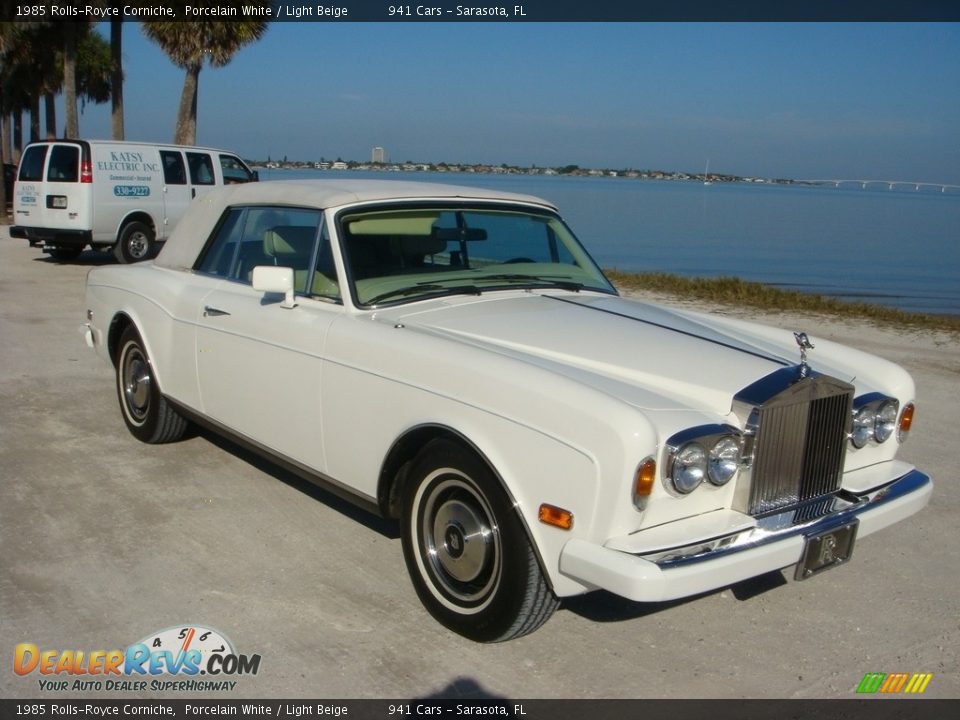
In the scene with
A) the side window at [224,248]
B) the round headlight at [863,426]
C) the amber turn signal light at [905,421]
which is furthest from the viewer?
the side window at [224,248]

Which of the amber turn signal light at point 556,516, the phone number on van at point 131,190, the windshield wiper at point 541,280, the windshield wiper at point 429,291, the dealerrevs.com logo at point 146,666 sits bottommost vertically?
the dealerrevs.com logo at point 146,666

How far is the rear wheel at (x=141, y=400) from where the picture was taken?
5543mm

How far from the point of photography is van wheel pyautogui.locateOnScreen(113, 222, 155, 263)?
15.0 metres

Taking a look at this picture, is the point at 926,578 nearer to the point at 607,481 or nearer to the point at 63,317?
the point at 607,481

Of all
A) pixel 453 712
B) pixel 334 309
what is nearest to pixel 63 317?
pixel 334 309

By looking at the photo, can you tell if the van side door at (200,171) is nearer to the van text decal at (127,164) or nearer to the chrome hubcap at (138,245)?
the van text decal at (127,164)

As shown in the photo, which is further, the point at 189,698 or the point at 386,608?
the point at 386,608

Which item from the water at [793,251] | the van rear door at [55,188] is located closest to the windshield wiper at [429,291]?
the water at [793,251]

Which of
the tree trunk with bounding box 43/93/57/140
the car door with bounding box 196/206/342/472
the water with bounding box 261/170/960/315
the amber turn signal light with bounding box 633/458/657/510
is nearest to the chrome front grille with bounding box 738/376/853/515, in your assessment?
the amber turn signal light with bounding box 633/458/657/510

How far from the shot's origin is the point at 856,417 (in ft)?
12.5

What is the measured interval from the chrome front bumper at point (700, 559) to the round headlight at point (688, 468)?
0.62 feet

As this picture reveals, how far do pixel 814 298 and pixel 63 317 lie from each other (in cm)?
992

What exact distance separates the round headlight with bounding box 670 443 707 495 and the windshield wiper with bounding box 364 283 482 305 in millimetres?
1597

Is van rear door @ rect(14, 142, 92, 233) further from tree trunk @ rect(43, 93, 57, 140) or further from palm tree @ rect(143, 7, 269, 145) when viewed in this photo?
tree trunk @ rect(43, 93, 57, 140)
